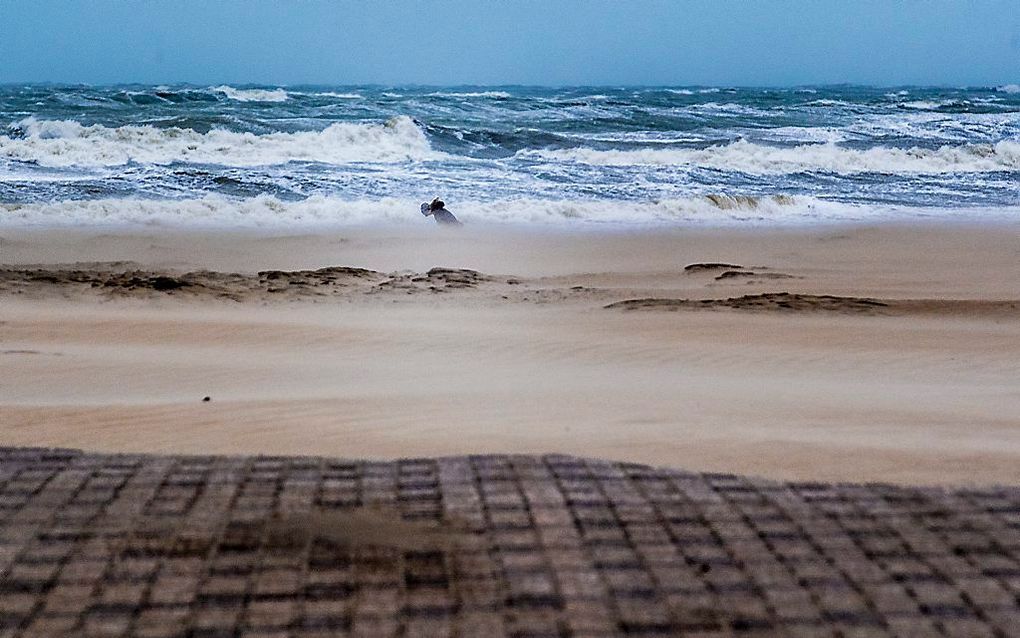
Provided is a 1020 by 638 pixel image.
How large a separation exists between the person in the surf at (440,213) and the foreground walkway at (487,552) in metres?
10.7

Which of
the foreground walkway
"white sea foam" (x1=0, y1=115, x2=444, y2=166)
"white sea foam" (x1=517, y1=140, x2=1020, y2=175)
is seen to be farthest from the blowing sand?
"white sea foam" (x1=517, y1=140, x2=1020, y2=175)

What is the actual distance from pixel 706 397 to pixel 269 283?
15.7ft

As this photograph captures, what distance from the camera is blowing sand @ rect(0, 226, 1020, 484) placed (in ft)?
17.2

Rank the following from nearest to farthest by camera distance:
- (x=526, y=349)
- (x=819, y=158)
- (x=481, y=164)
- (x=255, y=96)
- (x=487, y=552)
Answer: (x=487, y=552), (x=526, y=349), (x=481, y=164), (x=819, y=158), (x=255, y=96)

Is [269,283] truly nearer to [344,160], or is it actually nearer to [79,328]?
[79,328]

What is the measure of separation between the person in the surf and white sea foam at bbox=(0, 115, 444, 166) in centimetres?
680

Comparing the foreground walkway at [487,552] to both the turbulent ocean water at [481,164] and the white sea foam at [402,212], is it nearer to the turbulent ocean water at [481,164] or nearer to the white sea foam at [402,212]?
the white sea foam at [402,212]

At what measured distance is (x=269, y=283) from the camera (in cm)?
974

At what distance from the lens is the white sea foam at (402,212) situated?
1355 centimetres

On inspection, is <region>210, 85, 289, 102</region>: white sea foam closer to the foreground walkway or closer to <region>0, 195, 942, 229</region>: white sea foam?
<region>0, 195, 942, 229</region>: white sea foam

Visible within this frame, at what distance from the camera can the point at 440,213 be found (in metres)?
14.1

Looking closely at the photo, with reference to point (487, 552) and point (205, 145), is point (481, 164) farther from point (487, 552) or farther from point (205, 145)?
point (487, 552)

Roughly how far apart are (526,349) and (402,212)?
710 centimetres

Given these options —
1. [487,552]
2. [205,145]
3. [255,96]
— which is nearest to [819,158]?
[205,145]
